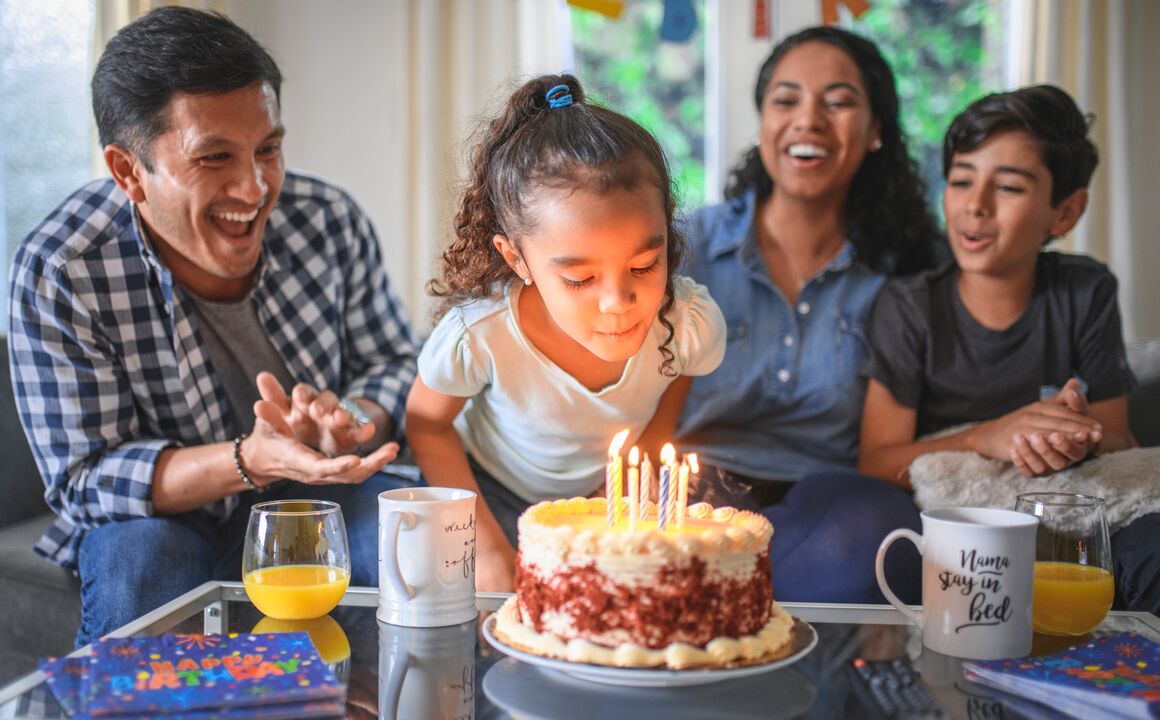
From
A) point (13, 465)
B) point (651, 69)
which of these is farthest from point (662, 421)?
point (651, 69)

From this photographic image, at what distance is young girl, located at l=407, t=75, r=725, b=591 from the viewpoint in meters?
1.50

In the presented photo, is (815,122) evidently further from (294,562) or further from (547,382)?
(294,562)

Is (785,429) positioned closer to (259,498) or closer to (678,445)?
(678,445)

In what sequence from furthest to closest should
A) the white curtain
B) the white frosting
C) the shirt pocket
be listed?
the white curtain
the shirt pocket
the white frosting

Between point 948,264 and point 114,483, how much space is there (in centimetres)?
158

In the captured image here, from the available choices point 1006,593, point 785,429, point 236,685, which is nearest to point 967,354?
point 785,429

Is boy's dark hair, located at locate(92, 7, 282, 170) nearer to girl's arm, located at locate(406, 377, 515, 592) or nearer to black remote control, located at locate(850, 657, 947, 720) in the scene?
girl's arm, located at locate(406, 377, 515, 592)

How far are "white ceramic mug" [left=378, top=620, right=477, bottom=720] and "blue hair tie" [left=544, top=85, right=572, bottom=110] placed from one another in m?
0.76

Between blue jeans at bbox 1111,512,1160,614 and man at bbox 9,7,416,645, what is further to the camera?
man at bbox 9,7,416,645

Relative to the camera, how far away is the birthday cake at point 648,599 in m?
1.09

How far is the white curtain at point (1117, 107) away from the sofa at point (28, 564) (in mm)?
996

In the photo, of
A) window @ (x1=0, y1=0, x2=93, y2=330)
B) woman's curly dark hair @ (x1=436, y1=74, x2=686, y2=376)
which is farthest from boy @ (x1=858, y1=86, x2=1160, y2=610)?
window @ (x1=0, y1=0, x2=93, y2=330)

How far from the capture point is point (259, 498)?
6.74 feet

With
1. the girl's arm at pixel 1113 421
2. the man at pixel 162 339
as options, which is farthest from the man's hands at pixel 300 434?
the girl's arm at pixel 1113 421
